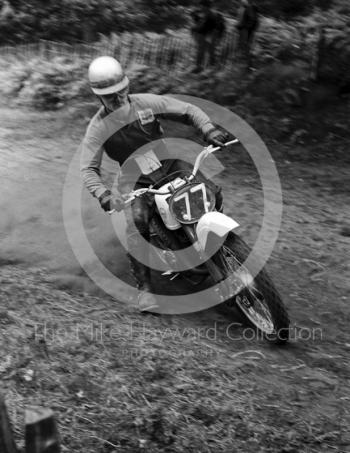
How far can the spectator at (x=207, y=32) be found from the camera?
37.5ft

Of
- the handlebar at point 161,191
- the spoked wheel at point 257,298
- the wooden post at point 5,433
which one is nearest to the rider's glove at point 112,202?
the handlebar at point 161,191

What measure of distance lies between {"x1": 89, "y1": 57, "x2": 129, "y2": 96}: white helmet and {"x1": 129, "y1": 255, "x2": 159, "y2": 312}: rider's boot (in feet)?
4.97

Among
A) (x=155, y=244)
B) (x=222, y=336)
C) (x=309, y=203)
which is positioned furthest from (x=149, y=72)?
(x=222, y=336)

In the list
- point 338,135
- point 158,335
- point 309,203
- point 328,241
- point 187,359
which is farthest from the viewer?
point 338,135

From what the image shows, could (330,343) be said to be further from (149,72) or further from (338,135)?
(149,72)

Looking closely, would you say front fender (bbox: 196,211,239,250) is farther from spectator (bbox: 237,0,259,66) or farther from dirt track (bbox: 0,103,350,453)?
spectator (bbox: 237,0,259,66)

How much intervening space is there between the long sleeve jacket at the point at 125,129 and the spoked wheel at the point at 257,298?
47.9 inches

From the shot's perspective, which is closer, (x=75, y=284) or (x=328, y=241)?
(x=75, y=284)

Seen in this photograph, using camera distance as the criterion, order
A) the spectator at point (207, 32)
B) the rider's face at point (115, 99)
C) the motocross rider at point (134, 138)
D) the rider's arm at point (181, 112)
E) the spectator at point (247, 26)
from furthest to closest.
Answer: the spectator at point (207, 32)
the spectator at point (247, 26)
the rider's arm at point (181, 112)
the motocross rider at point (134, 138)
the rider's face at point (115, 99)

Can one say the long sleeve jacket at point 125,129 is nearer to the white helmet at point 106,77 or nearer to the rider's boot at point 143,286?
the white helmet at point 106,77

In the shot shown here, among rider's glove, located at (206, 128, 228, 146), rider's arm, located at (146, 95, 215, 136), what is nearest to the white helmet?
rider's arm, located at (146, 95, 215, 136)

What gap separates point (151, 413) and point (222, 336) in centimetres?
137

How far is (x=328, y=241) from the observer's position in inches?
277

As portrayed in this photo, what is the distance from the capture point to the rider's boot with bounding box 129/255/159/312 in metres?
5.59
